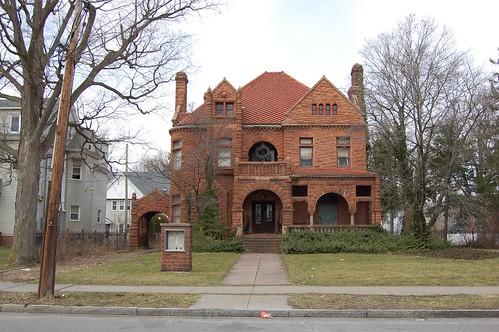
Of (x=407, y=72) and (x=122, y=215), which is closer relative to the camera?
(x=407, y=72)

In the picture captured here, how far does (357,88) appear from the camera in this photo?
113ft

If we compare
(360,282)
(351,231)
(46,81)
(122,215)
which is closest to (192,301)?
(360,282)

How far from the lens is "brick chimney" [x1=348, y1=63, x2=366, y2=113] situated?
31.0 m

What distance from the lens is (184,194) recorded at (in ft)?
102

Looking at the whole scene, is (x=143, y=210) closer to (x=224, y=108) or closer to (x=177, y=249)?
(x=224, y=108)

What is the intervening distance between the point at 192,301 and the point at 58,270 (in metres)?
8.44

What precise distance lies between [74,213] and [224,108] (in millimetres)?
16671

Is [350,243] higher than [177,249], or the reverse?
[177,249]

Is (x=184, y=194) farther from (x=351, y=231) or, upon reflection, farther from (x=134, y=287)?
(x=134, y=287)

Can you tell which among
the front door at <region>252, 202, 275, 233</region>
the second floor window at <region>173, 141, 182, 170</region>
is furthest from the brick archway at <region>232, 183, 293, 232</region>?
the second floor window at <region>173, 141, 182, 170</region>

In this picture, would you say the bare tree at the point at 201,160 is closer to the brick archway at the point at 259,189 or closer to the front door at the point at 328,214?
the brick archway at the point at 259,189

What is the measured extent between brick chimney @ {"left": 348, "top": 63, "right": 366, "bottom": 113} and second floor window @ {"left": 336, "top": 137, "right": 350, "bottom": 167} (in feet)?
8.10

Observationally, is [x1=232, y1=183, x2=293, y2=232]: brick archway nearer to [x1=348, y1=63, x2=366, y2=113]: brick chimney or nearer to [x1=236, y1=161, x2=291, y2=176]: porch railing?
[x1=236, y1=161, x2=291, y2=176]: porch railing

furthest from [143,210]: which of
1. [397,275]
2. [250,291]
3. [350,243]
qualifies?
[250,291]
